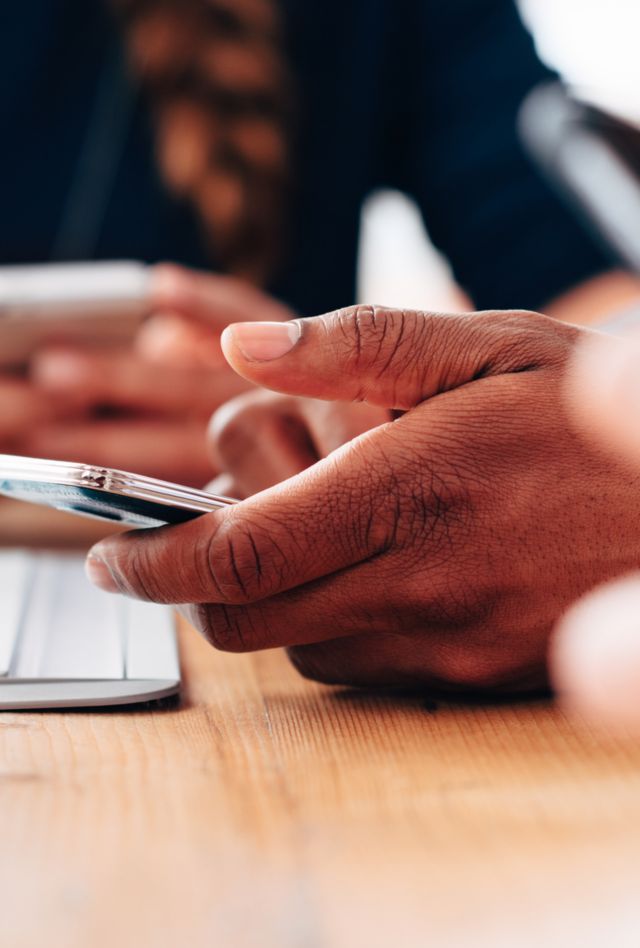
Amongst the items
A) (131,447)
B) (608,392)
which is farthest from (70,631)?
(131,447)

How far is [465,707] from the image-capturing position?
0.49m

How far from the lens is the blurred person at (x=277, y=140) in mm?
1349

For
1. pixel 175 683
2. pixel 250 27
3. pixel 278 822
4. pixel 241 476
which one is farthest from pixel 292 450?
pixel 250 27

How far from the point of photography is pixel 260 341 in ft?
1.46

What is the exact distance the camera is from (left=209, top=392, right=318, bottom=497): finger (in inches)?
22.4

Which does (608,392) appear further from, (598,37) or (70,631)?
(598,37)

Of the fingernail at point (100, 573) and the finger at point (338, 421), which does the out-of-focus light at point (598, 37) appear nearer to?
the finger at point (338, 421)

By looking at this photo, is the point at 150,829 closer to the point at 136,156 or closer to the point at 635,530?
the point at 635,530

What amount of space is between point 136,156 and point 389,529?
1.16 metres

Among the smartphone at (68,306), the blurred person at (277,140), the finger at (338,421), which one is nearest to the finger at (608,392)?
the finger at (338,421)

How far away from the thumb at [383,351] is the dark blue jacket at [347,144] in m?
0.92

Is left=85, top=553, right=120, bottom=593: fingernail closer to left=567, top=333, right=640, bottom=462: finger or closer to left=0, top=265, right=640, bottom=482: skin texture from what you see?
left=567, top=333, right=640, bottom=462: finger

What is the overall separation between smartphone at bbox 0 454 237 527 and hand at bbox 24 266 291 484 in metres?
0.53

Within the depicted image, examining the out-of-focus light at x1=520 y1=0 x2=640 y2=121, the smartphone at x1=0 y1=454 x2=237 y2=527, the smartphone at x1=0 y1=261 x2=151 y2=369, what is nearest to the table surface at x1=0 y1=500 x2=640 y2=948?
the smartphone at x1=0 y1=454 x2=237 y2=527
